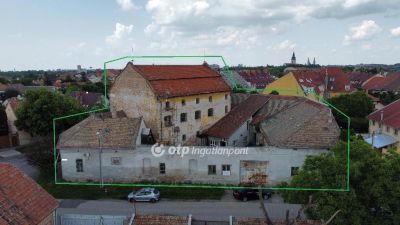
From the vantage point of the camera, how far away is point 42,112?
39.7 metres

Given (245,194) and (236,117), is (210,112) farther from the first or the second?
(245,194)

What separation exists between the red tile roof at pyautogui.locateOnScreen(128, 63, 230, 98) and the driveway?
11996 mm

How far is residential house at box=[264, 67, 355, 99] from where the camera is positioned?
56.8 m

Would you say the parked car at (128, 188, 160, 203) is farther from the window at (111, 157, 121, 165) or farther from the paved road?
the window at (111, 157, 121, 165)

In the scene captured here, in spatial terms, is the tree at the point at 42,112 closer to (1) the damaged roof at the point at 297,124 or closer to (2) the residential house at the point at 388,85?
(1) the damaged roof at the point at 297,124

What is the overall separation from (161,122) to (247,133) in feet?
28.2

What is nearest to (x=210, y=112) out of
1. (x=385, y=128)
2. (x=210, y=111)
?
(x=210, y=111)

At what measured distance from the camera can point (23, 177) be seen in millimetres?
17766

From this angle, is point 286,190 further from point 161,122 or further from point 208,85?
point 208,85

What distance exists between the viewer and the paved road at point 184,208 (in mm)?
24266

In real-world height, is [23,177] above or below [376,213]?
above

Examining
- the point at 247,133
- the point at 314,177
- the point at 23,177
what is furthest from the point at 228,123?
the point at 23,177

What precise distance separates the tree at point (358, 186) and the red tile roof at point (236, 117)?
15363 mm

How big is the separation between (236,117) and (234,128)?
2.64 m
